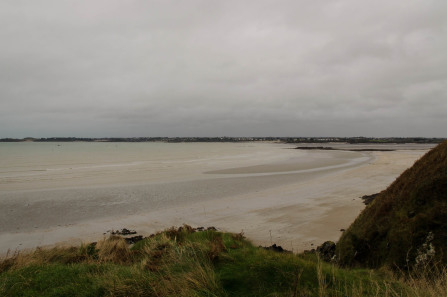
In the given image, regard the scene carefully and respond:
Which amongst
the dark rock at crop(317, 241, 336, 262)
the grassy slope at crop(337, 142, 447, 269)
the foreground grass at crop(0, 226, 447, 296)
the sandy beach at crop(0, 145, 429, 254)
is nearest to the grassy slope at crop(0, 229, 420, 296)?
the foreground grass at crop(0, 226, 447, 296)

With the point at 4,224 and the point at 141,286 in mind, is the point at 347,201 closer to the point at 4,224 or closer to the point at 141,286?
the point at 141,286

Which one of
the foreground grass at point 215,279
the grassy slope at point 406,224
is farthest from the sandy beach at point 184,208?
the foreground grass at point 215,279

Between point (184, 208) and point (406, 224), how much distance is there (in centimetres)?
1238

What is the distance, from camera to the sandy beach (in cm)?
1246

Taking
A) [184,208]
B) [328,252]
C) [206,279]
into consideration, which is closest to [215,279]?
[206,279]

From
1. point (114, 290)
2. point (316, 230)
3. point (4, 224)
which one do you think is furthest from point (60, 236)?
point (316, 230)

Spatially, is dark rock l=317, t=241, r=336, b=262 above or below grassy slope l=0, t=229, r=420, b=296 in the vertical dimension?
below

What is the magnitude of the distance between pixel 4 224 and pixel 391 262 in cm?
1669

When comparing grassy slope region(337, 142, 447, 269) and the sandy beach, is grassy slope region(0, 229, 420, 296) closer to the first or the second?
grassy slope region(337, 142, 447, 269)

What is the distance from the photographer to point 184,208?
17.3 m

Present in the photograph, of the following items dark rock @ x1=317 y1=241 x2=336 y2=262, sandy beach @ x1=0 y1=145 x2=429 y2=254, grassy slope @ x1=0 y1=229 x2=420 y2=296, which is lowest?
sandy beach @ x1=0 y1=145 x2=429 y2=254

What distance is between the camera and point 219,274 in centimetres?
535

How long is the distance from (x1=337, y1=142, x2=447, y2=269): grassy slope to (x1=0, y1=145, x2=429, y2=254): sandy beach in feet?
9.18

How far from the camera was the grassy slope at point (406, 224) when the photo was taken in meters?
6.51
